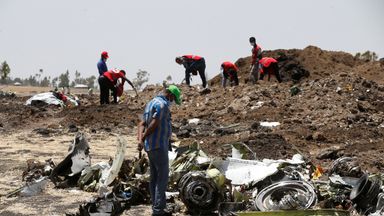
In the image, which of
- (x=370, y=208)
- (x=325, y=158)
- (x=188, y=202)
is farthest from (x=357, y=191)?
(x=325, y=158)

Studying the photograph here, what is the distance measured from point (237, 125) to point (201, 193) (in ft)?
26.9

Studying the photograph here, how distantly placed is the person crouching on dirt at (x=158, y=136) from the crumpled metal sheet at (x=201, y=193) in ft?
1.03

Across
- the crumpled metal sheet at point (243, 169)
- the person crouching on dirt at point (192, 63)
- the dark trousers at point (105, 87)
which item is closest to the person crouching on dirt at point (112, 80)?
the dark trousers at point (105, 87)

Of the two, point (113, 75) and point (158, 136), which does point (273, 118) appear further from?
point (158, 136)

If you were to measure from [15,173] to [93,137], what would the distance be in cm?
484

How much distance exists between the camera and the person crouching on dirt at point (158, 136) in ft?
20.4

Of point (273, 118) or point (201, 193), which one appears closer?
point (201, 193)

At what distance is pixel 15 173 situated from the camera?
9.41 meters

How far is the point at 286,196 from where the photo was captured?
642 centimetres

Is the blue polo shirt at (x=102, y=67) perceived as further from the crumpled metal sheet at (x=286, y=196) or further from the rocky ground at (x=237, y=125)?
the crumpled metal sheet at (x=286, y=196)

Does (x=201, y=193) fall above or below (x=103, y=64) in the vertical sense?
below

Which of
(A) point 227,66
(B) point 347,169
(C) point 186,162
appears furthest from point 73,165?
Answer: (A) point 227,66

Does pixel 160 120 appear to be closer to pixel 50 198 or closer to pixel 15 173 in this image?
pixel 50 198

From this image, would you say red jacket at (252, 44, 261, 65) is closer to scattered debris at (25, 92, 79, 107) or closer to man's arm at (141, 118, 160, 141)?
scattered debris at (25, 92, 79, 107)
